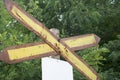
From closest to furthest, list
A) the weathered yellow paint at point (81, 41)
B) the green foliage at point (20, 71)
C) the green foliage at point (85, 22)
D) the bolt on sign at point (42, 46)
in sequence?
the bolt on sign at point (42, 46), the weathered yellow paint at point (81, 41), the green foliage at point (20, 71), the green foliage at point (85, 22)

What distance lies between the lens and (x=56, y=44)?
110 inches

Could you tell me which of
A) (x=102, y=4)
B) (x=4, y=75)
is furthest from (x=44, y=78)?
(x=102, y=4)

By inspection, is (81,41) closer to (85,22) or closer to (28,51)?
(28,51)

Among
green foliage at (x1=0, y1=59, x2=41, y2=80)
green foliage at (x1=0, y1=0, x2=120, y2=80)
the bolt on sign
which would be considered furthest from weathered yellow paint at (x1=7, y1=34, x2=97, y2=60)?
green foliage at (x1=0, y1=0, x2=120, y2=80)

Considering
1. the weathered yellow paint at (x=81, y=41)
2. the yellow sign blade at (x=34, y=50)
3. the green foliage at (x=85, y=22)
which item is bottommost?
the green foliage at (x=85, y=22)

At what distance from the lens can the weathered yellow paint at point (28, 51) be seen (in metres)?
2.62

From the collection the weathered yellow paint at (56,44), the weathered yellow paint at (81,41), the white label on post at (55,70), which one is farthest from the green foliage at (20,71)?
the white label on post at (55,70)

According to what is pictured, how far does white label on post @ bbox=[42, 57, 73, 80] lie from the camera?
2.69 metres

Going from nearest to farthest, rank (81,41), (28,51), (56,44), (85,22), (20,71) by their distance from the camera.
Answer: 1. (28,51)
2. (56,44)
3. (81,41)
4. (20,71)
5. (85,22)

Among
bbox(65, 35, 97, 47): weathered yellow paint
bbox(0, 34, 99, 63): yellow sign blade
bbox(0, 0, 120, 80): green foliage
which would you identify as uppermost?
bbox(0, 34, 99, 63): yellow sign blade

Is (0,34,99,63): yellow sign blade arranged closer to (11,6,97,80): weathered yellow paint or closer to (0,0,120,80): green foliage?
(11,6,97,80): weathered yellow paint

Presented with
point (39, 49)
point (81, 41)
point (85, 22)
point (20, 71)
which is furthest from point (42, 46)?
point (85, 22)

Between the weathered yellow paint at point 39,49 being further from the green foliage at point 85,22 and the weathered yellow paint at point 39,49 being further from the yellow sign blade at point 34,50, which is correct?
the green foliage at point 85,22

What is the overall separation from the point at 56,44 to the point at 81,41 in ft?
1.08
